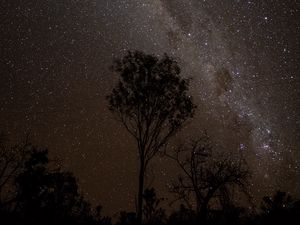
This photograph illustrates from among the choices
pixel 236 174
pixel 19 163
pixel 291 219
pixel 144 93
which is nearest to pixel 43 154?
pixel 19 163

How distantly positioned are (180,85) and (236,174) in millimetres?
8017

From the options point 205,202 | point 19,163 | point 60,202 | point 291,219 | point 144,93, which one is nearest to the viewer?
point 291,219

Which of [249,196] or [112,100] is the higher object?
[112,100]

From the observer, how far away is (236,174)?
2683 centimetres

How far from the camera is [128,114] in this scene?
74.7 feet

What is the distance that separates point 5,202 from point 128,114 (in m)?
8.67

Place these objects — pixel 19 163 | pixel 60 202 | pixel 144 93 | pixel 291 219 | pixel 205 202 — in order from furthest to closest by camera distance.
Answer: pixel 60 202
pixel 19 163
pixel 205 202
pixel 144 93
pixel 291 219

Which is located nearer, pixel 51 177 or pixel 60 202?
pixel 51 177

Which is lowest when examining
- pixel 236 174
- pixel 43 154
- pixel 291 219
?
pixel 291 219

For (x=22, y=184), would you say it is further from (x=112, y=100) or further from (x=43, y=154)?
(x=112, y=100)

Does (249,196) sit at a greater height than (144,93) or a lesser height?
lesser

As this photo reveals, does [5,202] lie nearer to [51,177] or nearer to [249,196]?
[51,177]

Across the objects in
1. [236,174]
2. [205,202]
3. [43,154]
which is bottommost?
[205,202]

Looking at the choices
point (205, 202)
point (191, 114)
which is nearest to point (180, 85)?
point (191, 114)
